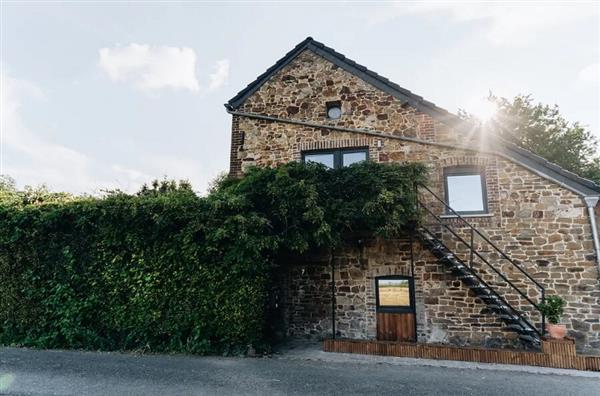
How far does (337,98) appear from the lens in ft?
35.9

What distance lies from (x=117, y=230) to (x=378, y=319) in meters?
6.93

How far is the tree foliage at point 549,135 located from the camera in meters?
20.7

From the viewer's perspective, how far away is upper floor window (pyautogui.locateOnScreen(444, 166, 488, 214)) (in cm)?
940

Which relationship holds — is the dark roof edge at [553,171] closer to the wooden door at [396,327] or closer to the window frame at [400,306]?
the window frame at [400,306]

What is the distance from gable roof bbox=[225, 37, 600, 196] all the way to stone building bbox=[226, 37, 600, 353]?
3 cm

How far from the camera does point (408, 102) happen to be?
34.0ft

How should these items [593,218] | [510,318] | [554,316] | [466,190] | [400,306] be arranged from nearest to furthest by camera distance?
[554,316]
[510,318]
[593,218]
[400,306]
[466,190]

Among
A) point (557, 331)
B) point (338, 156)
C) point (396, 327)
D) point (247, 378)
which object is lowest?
point (247, 378)

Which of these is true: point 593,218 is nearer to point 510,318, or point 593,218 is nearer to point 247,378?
point 510,318

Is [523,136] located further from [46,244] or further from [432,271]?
[46,244]

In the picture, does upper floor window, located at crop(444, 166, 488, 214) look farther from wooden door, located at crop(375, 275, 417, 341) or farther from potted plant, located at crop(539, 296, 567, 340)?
potted plant, located at crop(539, 296, 567, 340)

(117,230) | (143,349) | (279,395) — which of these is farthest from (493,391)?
(117,230)

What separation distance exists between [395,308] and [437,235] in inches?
88.9

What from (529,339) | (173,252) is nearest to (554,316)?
(529,339)
